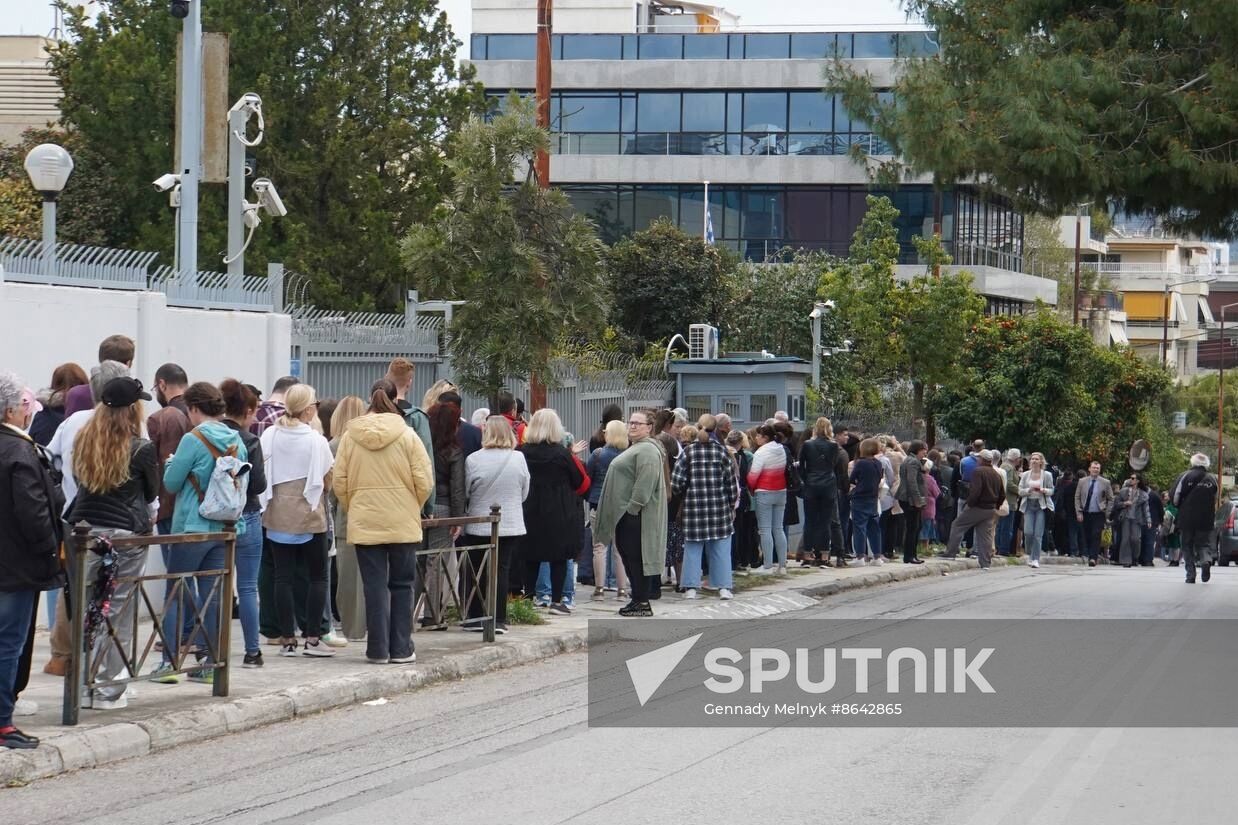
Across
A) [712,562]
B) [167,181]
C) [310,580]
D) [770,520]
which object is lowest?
[712,562]

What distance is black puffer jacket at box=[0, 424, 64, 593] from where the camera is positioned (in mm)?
8062

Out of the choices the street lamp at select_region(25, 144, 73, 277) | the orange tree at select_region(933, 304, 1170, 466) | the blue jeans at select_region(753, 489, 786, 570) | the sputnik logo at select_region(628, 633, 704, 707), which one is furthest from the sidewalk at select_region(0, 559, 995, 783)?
the orange tree at select_region(933, 304, 1170, 466)

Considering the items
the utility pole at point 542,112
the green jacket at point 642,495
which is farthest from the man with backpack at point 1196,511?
the green jacket at point 642,495

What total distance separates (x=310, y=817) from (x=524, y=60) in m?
49.1

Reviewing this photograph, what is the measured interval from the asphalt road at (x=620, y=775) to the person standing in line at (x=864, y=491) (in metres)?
12.0

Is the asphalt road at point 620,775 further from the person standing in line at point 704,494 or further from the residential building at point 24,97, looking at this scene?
the residential building at point 24,97

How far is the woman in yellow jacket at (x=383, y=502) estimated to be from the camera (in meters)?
11.1

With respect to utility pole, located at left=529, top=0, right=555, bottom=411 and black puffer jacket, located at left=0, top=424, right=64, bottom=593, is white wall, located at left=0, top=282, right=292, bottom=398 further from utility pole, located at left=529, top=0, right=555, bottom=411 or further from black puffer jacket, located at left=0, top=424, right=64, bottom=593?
black puffer jacket, located at left=0, top=424, right=64, bottom=593

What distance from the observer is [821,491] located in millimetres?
20828

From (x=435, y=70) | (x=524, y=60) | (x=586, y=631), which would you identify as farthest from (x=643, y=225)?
(x=586, y=631)

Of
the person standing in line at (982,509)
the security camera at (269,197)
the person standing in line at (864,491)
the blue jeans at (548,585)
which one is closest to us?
the blue jeans at (548,585)

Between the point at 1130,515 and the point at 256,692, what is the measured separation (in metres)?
24.8

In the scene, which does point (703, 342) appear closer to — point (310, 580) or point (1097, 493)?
point (1097, 493)

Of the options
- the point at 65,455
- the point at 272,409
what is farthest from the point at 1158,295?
the point at 65,455
